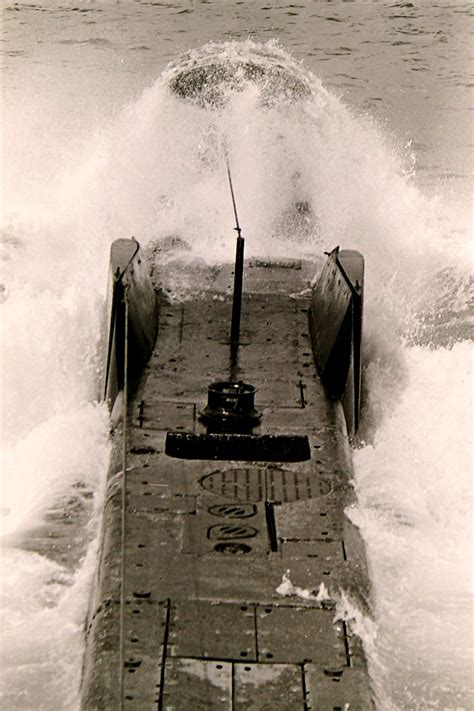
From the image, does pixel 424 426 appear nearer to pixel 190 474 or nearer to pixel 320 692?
pixel 190 474

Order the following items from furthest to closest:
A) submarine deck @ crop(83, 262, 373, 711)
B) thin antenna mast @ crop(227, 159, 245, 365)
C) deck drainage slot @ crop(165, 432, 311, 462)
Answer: thin antenna mast @ crop(227, 159, 245, 365), deck drainage slot @ crop(165, 432, 311, 462), submarine deck @ crop(83, 262, 373, 711)

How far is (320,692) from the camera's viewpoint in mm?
6395

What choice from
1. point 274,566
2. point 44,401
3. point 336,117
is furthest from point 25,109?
point 274,566

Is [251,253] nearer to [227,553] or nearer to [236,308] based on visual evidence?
[236,308]

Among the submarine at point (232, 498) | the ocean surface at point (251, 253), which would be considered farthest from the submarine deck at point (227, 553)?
the ocean surface at point (251, 253)

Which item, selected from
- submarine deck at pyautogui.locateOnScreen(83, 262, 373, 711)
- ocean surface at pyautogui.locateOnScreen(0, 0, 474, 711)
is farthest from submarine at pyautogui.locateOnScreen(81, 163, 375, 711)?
ocean surface at pyautogui.locateOnScreen(0, 0, 474, 711)

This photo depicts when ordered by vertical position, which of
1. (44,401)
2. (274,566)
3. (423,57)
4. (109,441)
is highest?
(274,566)

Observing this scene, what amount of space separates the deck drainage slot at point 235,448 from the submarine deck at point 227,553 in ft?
0.05

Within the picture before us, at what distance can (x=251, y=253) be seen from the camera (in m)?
14.0

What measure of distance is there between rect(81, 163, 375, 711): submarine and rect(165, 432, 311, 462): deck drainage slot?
1cm

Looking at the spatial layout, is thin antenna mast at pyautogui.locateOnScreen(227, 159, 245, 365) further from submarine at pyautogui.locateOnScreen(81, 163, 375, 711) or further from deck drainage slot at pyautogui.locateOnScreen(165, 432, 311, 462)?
deck drainage slot at pyautogui.locateOnScreen(165, 432, 311, 462)

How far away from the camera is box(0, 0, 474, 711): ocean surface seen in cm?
826

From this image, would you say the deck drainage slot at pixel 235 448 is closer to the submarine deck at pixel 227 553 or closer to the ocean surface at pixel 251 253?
the submarine deck at pixel 227 553

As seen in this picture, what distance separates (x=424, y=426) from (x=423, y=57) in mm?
25666
